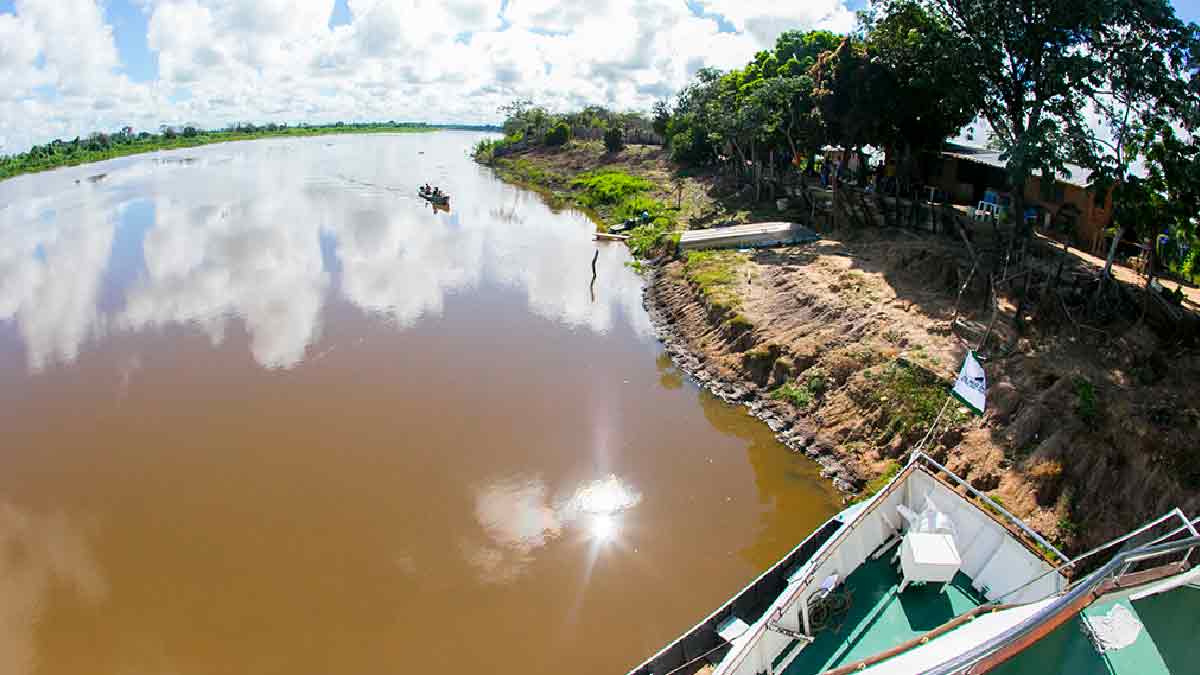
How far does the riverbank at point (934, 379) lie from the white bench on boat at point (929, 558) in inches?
206

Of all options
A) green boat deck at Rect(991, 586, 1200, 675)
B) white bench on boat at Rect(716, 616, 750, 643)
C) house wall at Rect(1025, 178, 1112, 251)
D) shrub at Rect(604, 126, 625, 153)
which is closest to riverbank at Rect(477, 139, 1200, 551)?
house wall at Rect(1025, 178, 1112, 251)

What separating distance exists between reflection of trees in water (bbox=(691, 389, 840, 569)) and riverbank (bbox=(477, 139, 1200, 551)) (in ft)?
1.38

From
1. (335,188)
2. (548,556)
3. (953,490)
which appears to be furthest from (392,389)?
(335,188)

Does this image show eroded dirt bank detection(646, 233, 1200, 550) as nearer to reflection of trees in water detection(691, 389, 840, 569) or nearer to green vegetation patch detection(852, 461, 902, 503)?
green vegetation patch detection(852, 461, 902, 503)

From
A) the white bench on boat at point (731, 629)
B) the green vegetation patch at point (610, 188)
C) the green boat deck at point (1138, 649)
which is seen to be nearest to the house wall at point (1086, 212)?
the green boat deck at point (1138, 649)

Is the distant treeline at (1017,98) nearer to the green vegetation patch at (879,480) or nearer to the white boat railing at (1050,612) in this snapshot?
the green vegetation patch at (879,480)

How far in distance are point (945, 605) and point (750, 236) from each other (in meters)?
24.1

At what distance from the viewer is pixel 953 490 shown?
11125 millimetres

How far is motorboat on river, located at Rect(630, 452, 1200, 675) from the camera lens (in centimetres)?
755

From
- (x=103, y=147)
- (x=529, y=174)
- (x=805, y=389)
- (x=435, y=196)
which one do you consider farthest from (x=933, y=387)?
(x=103, y=147)

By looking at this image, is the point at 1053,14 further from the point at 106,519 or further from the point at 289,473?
the point at 106,519

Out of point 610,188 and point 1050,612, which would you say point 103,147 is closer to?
point 610,188

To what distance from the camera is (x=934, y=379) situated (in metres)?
17.6

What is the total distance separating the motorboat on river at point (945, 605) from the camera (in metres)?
7.55
